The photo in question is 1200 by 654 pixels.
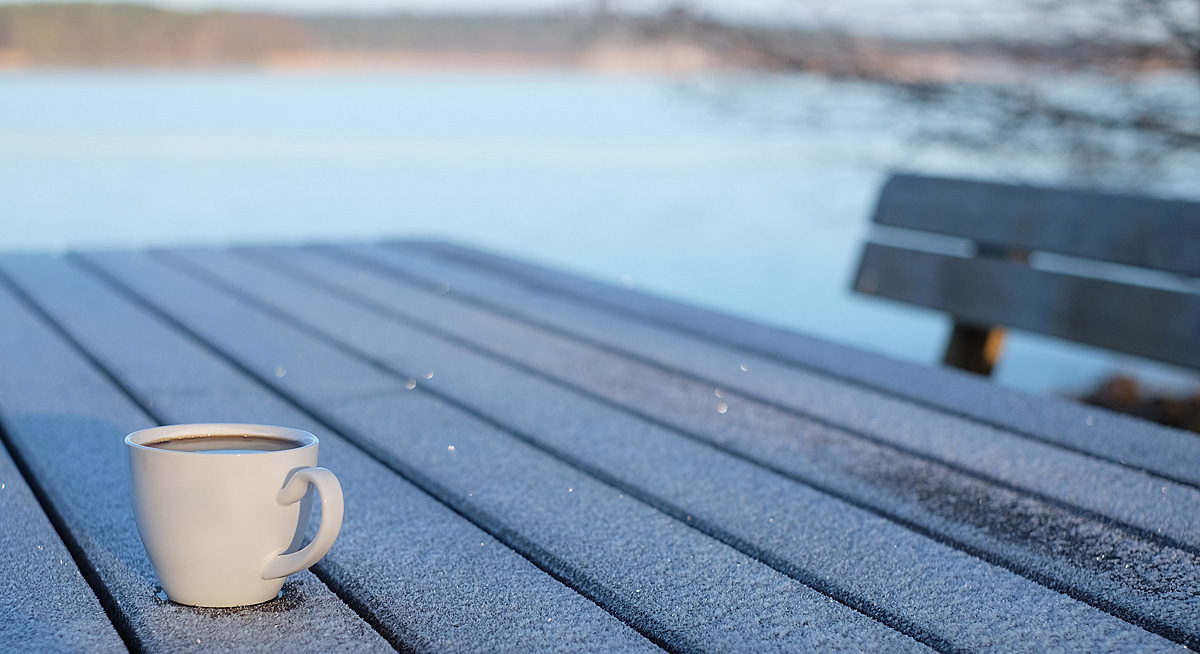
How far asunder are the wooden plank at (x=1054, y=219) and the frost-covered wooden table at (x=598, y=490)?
50cm

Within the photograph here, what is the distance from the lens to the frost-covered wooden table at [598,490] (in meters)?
0.56

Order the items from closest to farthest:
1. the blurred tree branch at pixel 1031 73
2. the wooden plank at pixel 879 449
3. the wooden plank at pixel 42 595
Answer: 1. the wooden plank at pixel 42 595
2. the wooden plank at pixel 879 449
3. the blurred tree branch at pixel 1031 73

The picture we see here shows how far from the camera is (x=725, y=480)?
2.67 feet

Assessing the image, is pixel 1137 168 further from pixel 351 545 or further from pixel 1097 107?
pixel 351 545

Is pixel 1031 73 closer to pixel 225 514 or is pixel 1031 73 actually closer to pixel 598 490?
pixel 598 490

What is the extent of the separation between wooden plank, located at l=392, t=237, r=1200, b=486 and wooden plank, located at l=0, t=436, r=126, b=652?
26.3 inches

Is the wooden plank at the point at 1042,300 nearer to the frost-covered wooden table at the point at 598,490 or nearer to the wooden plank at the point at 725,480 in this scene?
the frost-covered wooden table at the point at 598,490

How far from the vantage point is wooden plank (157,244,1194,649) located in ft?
2.00

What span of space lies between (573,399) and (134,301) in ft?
2.47

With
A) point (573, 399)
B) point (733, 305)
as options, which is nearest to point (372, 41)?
point (733, 305)

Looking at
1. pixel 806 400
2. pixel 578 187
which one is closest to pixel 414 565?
pixel 806 400

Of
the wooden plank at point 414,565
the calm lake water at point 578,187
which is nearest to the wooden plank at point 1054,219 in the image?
the calm lake water at point 578,187

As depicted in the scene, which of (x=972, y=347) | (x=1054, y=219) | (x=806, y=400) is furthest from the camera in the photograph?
(x=972, y=347)

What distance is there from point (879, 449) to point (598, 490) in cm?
28
